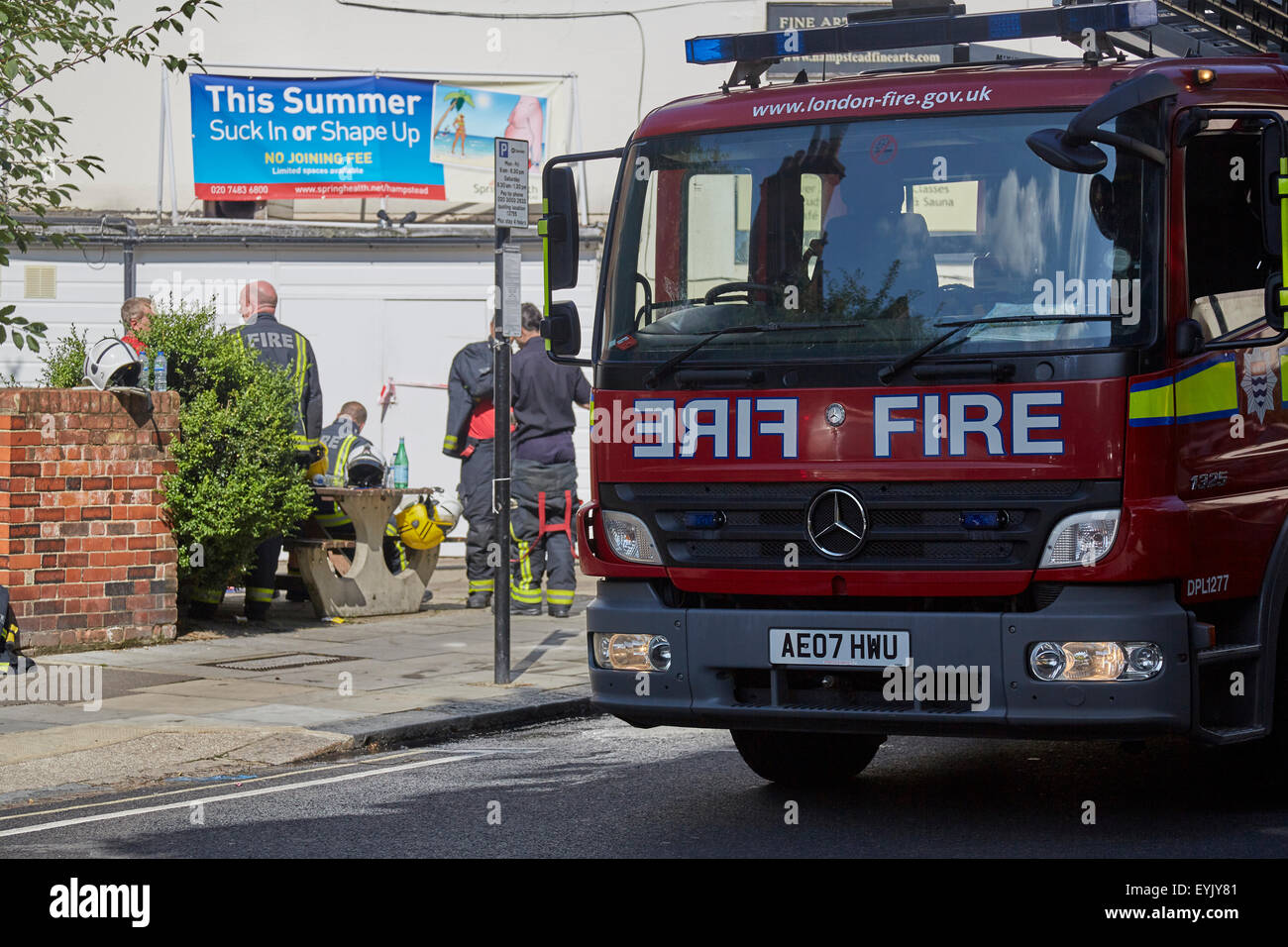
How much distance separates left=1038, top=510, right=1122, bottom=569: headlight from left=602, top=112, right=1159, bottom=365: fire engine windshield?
580mm

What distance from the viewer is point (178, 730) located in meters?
8.65

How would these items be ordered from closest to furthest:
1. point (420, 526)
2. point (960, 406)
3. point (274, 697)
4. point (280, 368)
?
point (960, 406), point (274, 697), point (280, 368), point (420, 526)

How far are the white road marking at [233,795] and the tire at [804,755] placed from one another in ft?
5.14

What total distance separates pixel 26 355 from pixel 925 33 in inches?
571

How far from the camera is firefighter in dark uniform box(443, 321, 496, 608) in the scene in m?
14.0

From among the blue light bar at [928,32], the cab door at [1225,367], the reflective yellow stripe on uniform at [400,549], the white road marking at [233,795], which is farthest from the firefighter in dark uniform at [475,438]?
the cab door at [1225,367]

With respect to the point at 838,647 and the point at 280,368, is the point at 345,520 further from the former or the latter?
the point at 838,647

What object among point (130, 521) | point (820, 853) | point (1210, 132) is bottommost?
point (820, 853)

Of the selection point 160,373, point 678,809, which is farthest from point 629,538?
point 160,373

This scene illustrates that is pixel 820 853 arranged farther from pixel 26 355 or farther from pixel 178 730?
pixel 26 355

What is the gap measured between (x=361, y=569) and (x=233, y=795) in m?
6.16

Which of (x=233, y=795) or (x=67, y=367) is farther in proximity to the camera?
(x=67, y=367)

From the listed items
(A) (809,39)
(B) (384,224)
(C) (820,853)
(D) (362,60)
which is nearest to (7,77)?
(A) (809,39)

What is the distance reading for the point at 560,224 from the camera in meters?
7.41
